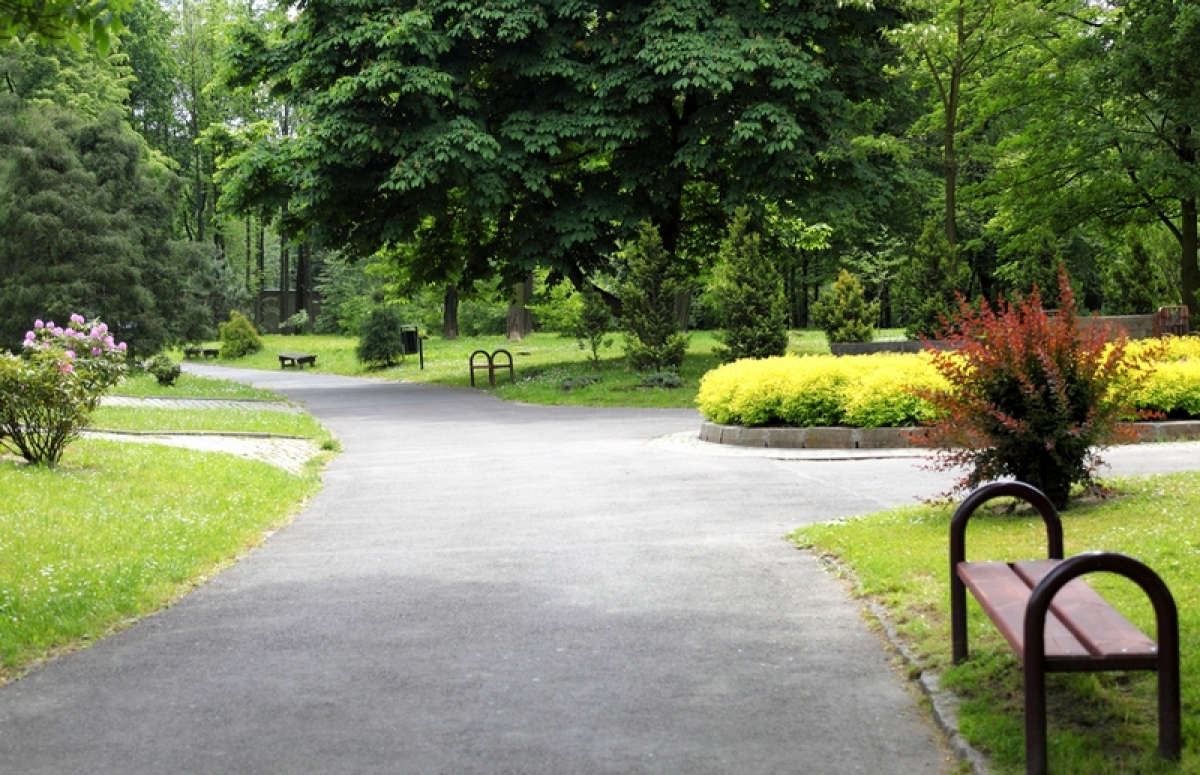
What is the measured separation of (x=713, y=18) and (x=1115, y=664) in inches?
944

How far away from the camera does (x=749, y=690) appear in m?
5.69

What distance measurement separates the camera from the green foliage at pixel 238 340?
4891 cm

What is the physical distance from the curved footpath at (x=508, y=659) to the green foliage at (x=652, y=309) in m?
13.3

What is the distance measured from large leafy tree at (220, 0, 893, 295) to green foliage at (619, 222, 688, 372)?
2323 millimetres

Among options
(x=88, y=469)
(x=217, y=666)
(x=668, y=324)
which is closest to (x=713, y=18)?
(x=668, y=324)

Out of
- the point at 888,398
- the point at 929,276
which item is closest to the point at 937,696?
the point at 888,398

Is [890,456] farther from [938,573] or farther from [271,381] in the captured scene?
[271,381]

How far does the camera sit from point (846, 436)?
50.1 feet

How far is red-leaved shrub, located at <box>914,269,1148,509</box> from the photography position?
8.98 metres

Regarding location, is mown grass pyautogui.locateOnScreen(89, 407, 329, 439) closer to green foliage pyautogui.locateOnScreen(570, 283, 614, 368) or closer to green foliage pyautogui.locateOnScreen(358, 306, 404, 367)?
green foliage pyautogui.locateOnScreen(570, 283, 614, 368)

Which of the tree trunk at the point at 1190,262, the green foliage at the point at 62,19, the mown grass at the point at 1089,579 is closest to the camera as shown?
the mown grass at the point at 1089,579

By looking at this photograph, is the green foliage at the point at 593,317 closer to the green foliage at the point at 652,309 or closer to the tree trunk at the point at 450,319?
the green foliage at the point at 652,309

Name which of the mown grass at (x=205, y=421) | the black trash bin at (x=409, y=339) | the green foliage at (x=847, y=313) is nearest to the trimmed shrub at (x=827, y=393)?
the mown grass at (x=205, y=421)

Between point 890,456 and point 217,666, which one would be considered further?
point 890,456
